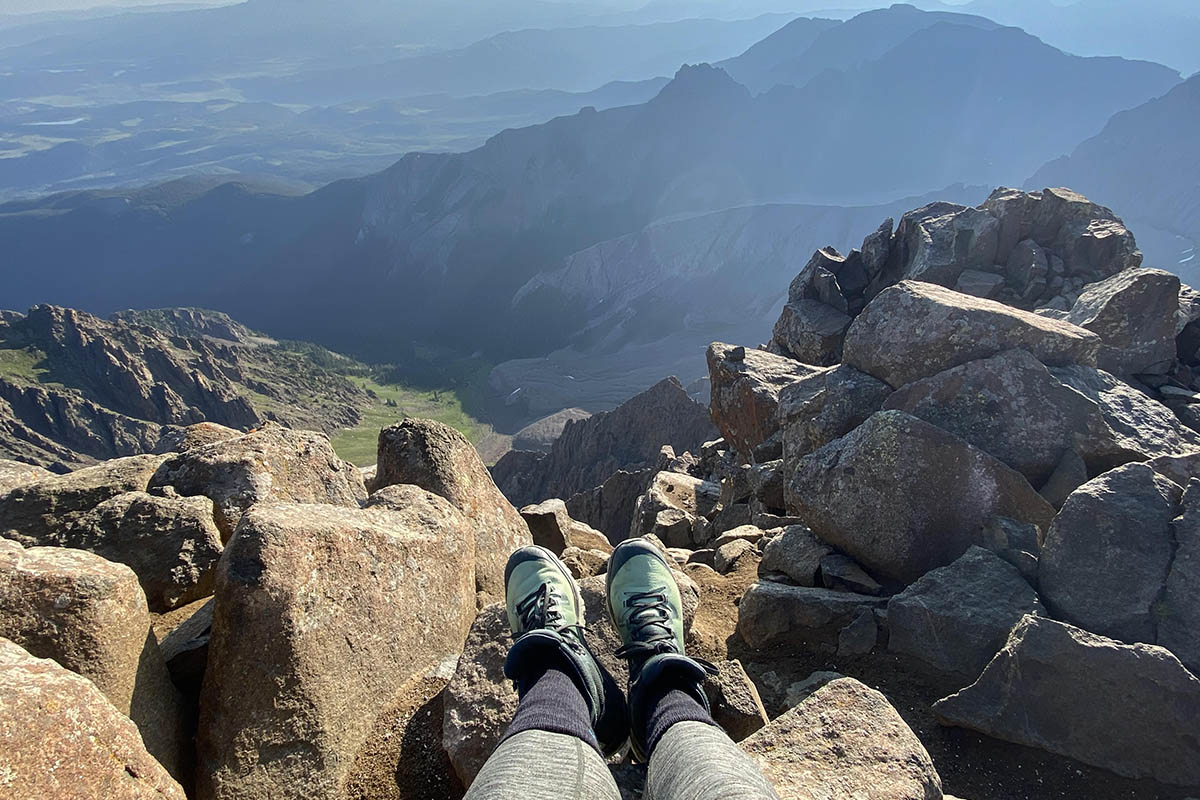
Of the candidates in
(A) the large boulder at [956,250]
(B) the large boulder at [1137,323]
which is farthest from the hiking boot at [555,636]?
(A) the large boulder at [956,250]

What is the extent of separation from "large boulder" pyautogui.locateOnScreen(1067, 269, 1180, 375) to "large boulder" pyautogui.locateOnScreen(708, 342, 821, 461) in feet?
25.4

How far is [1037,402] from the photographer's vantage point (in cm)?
999

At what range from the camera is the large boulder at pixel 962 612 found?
7426 millimetres

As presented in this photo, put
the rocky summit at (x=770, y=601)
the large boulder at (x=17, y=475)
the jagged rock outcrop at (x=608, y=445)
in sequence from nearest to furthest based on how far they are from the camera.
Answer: the rocky summit at (x=770, y=601), the large boulder at (x=17, y=475), the jagged rock outcrop at (x=608, y=445)

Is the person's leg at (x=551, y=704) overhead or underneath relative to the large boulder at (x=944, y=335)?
underneath

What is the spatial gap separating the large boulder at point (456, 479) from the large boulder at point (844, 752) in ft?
16.2

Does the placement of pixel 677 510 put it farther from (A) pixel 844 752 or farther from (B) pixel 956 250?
(B) pixel 956 250

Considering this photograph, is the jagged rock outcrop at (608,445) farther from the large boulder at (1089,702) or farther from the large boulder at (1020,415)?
the large boulder at (1089,702)

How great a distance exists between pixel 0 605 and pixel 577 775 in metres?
4.42

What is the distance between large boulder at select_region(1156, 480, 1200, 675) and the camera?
264 inches

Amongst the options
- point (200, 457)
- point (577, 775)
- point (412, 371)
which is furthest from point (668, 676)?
point (412, 371)

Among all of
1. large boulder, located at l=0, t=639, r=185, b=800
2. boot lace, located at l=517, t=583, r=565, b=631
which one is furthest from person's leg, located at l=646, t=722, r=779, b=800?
large boulder, located at l=0, t=639, r=185, b=800

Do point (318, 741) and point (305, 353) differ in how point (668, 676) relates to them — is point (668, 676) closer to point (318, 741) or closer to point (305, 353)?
point (318, 741)

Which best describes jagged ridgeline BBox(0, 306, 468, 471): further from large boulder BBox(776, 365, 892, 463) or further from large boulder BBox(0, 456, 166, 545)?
large boulder BBox(776, 365, 892, 463)
